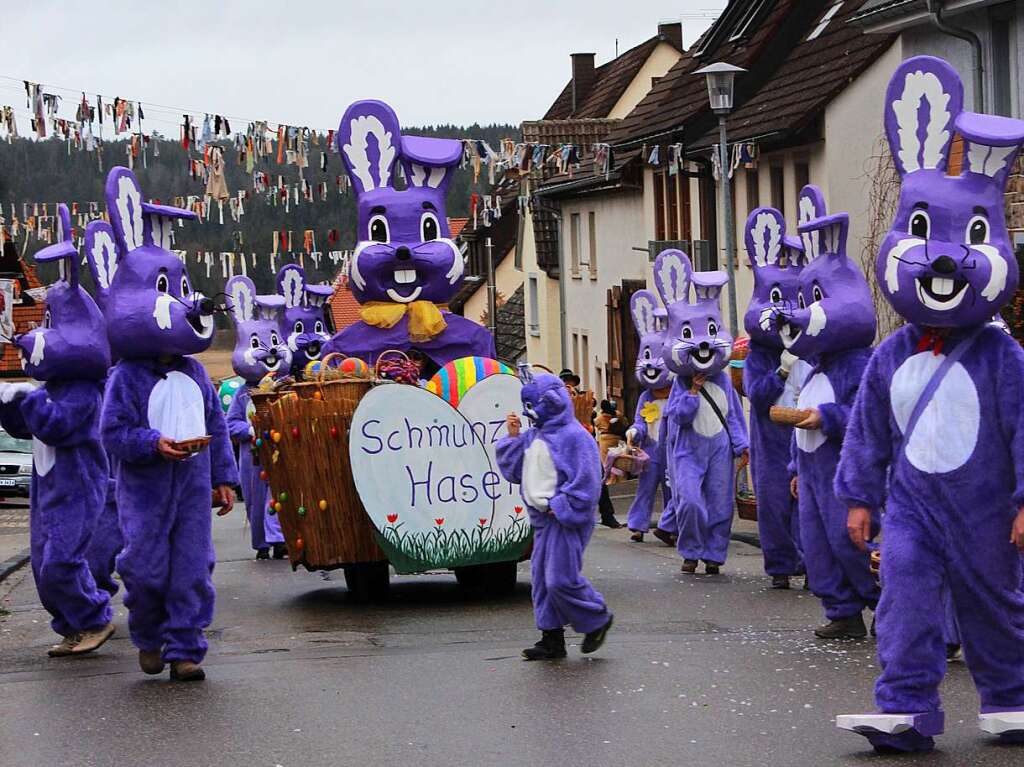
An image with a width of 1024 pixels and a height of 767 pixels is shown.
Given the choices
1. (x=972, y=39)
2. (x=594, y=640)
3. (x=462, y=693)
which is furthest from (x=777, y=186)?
(x=462, y=693)

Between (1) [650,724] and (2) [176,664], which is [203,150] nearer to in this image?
(2) [176,664]

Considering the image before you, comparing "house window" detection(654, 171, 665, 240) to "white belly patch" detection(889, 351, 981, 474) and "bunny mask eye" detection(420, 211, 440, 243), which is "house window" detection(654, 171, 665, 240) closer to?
"bunny mask eye" detection(420, 211, 440, 243)

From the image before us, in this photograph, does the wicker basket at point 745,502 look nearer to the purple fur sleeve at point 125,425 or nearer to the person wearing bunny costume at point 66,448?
the person wearing bunny costume at point 66,448

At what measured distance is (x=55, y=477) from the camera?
11.9 meters

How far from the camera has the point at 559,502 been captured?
10867mm

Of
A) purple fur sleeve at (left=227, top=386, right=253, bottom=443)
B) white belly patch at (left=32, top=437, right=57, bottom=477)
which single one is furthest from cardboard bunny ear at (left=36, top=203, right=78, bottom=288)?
purple fur sleeve at (left=227, top=386, right=253, bottom=443)

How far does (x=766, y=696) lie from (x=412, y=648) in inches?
110

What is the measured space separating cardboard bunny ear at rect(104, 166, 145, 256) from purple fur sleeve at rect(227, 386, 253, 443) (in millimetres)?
6258

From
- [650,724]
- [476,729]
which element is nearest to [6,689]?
[476,729]

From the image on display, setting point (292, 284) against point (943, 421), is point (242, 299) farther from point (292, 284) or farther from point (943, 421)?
point (943, 421)

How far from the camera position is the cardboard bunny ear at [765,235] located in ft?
50.1

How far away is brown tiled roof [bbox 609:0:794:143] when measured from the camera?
30109mm

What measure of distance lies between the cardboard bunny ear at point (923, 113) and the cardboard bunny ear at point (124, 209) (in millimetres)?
4478

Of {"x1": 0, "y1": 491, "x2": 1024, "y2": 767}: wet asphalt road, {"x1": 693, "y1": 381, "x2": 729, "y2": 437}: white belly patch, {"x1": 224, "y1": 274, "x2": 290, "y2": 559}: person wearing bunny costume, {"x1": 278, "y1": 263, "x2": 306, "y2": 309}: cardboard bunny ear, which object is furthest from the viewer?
{"x1": 278, "y1": 263, "x2": 306, "y2": 309}: cardboard bunny ear
